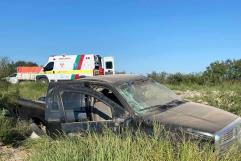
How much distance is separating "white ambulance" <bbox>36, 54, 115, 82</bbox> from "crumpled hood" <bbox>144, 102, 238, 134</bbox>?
1014 inches

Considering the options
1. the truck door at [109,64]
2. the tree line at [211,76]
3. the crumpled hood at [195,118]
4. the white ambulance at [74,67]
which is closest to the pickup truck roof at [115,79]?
the crumpled hood at [195,118]

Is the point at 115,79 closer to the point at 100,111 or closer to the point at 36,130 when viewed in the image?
the point at 100,111

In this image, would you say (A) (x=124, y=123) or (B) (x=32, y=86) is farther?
(B) (x=32, y=86)

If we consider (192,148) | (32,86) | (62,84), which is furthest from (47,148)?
(32,86)

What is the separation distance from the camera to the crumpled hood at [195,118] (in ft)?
20.4

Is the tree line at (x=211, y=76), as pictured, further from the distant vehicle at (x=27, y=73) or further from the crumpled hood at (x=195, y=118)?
the crumpled hood at (x=195, y=118)

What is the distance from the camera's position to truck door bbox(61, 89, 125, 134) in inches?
272

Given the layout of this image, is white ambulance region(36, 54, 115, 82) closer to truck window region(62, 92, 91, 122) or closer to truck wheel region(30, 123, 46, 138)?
truck wheel region(30, 123, 46, 138)

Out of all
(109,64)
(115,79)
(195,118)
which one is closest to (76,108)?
(115,79)

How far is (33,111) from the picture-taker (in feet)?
29.7

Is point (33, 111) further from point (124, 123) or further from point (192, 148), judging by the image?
point (192, 148)

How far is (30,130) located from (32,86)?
1839 centimetres

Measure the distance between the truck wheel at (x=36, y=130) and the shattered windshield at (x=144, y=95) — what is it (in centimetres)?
203

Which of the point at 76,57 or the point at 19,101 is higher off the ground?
the point at 76,57
